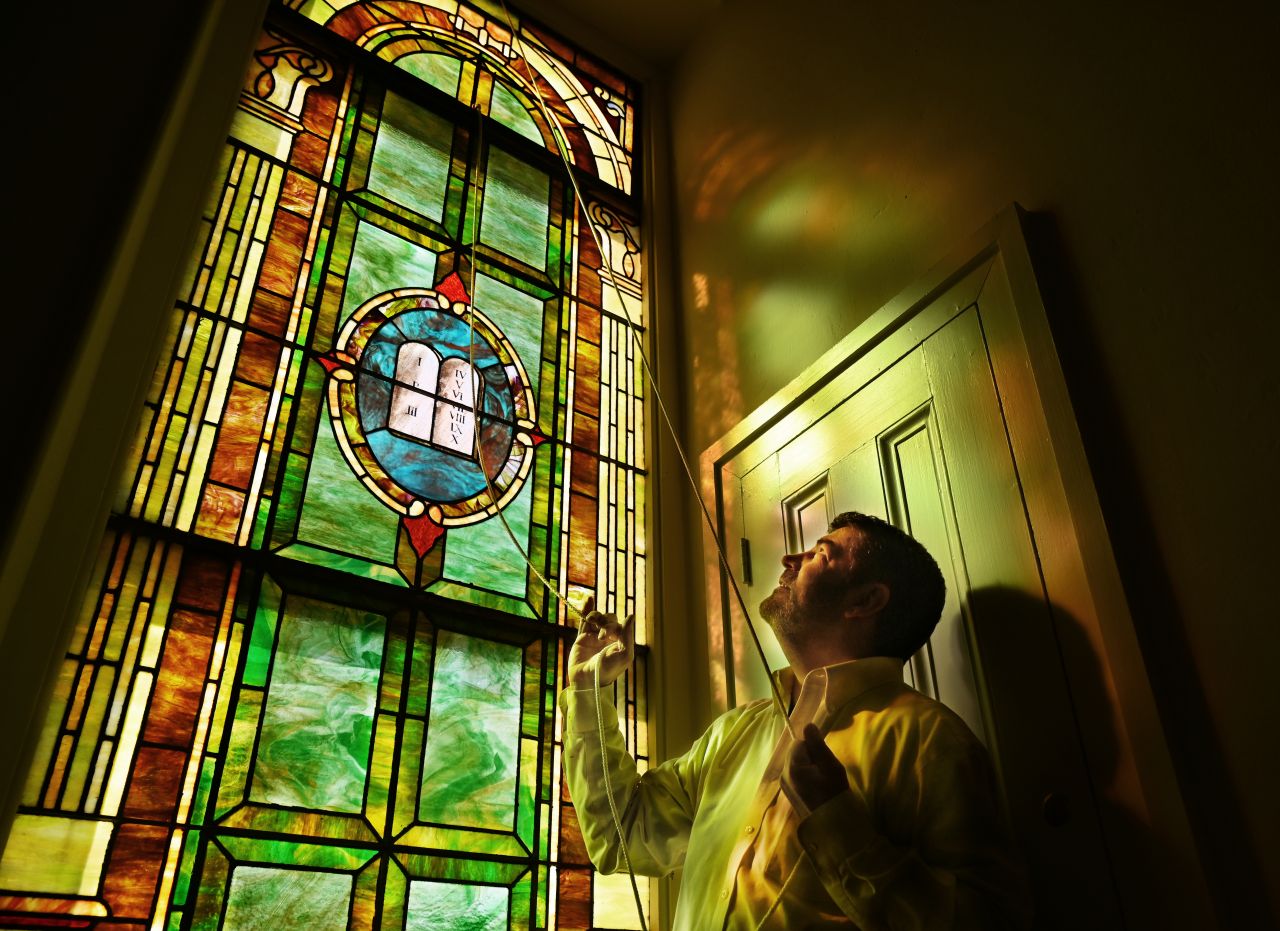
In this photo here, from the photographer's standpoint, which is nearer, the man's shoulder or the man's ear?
the man's shoulder

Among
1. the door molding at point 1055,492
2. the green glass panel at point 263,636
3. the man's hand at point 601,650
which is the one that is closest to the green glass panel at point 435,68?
the door molding at point 1055,492

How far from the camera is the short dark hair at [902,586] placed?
138 cm

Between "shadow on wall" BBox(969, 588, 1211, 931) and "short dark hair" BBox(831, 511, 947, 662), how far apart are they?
0.11m

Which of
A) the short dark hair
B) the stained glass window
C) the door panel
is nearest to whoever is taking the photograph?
the door panel

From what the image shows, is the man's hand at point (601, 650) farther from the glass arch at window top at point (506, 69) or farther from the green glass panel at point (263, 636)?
the glass arch at window top at point (506, 69)

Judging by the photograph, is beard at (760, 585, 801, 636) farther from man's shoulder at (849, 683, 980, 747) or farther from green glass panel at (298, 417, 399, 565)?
green glass panel at (298, 417, 399, 565)

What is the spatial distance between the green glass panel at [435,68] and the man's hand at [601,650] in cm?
173

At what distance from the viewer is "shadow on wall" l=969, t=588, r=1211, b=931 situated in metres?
1.09

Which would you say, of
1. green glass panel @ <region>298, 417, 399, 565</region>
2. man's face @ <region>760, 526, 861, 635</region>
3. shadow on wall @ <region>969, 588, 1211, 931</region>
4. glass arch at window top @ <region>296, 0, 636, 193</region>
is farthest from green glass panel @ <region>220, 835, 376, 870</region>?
glass arch at window top @ <region>296, 0, 636, 193</region>

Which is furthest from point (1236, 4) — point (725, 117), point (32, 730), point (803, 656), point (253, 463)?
point (32, 730)

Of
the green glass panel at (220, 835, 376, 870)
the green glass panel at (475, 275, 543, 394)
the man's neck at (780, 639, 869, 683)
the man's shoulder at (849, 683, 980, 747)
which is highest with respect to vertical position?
the green glass panel at (475, 275, 543, 394)

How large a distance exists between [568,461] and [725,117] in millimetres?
1227

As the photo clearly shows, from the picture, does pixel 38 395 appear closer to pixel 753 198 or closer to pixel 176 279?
pixel 176 279

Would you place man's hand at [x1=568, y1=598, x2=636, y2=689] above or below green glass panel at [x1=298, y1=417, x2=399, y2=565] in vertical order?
below
